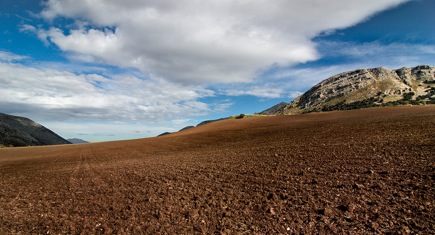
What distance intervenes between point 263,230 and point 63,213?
8.58 m

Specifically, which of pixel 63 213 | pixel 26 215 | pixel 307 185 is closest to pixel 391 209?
pixel 307 185

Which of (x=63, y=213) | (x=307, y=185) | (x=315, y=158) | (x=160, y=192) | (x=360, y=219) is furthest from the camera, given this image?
(x=315, y=158)

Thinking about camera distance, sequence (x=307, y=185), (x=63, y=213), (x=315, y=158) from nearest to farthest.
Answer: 1. (x=63, y=213)
2. (x=307, y=185)
3. (x=315, y=158)

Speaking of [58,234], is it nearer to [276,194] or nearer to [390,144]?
[276,194]

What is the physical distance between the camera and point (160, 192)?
13.1 m

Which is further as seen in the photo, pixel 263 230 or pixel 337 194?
pixel 337 194

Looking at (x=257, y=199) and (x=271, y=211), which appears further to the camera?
(x=257, y=199)

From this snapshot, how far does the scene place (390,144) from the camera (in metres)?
17.9

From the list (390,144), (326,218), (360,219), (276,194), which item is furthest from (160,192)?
(390,144)

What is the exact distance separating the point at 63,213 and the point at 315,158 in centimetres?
1473

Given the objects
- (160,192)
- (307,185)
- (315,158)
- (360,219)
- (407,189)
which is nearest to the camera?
(360,219)

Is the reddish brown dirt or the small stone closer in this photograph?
the reddish brown dirt

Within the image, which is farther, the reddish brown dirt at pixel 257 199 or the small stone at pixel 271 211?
the small stone at pixel 271 211

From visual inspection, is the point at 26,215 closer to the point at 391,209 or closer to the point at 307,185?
the point at 307,185
